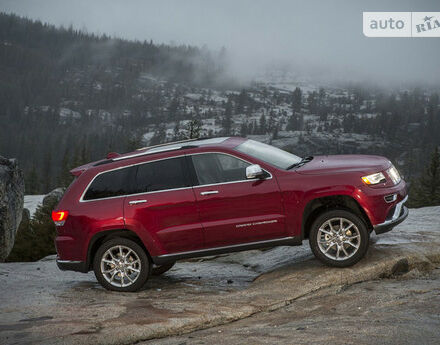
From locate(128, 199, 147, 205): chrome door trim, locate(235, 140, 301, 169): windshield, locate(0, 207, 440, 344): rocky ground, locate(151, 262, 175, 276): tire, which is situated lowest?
locate(151, 262, 175, 276): tire

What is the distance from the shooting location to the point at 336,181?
6.66 metres

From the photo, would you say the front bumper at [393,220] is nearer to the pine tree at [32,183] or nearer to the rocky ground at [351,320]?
the rocky ground at [351,320]

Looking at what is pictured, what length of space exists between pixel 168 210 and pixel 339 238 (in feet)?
7.50

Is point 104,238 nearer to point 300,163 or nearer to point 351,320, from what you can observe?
point 300,163

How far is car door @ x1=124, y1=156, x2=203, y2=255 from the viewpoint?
706 centimetres

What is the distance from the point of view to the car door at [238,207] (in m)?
6.84

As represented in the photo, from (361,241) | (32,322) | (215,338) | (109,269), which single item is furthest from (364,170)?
(32,322)

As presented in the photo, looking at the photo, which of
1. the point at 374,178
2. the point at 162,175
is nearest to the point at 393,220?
the point at 374,178

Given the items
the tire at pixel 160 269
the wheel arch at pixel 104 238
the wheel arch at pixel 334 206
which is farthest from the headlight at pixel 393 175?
the tire at pixel 160 269

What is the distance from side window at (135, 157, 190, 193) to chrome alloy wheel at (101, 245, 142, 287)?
897mm

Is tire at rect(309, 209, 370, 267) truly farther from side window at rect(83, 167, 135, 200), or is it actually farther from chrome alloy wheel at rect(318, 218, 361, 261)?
side window at rect(83, 167, 135, 200)

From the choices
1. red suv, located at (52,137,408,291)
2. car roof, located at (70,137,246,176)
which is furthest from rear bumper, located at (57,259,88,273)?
car roof, located at (70,137,246,176)

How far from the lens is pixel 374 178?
6.70m

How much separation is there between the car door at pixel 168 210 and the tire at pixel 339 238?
5.13 ft
